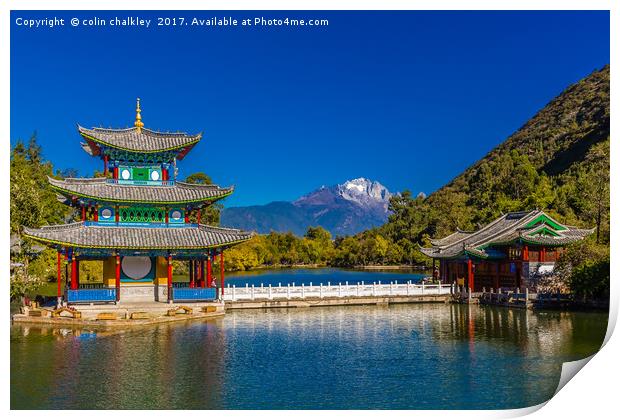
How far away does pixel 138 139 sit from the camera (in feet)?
103

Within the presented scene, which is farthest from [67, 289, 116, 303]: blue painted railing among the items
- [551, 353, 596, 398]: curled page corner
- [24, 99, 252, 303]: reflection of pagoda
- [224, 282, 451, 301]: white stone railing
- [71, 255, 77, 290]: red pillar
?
[551, 353, 596, 398]: curled page corner

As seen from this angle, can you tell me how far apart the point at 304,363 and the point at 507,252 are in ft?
64.8

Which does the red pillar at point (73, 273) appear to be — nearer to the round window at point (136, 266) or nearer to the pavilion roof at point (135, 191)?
the round window at point (136, 266)

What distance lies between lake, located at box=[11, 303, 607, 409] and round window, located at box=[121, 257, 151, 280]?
16.8 feet

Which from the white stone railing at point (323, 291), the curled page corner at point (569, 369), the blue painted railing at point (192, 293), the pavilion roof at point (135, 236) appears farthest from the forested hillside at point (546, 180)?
the blue painted railing at point (192, 293)

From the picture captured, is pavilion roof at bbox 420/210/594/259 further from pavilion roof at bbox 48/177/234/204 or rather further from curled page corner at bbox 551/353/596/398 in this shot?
pavilion roof at bbox 48/177/234/204

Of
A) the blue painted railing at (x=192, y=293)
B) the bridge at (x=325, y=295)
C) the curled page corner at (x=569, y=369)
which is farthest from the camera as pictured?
the bridge at (x=325, y=295)

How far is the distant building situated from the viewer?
33875 mm

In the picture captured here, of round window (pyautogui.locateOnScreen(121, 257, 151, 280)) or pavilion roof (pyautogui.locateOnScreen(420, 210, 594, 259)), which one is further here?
pavilion roof (pyautogui.locateOnScreen(420, 210, 594, 259))

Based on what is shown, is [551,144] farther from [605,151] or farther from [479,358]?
[479,358]

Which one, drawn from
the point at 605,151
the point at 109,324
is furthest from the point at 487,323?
the point at 605,151

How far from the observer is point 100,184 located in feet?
99.8

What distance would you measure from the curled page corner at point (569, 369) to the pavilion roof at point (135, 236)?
15178 mm

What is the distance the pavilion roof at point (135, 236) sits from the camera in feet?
92.6
